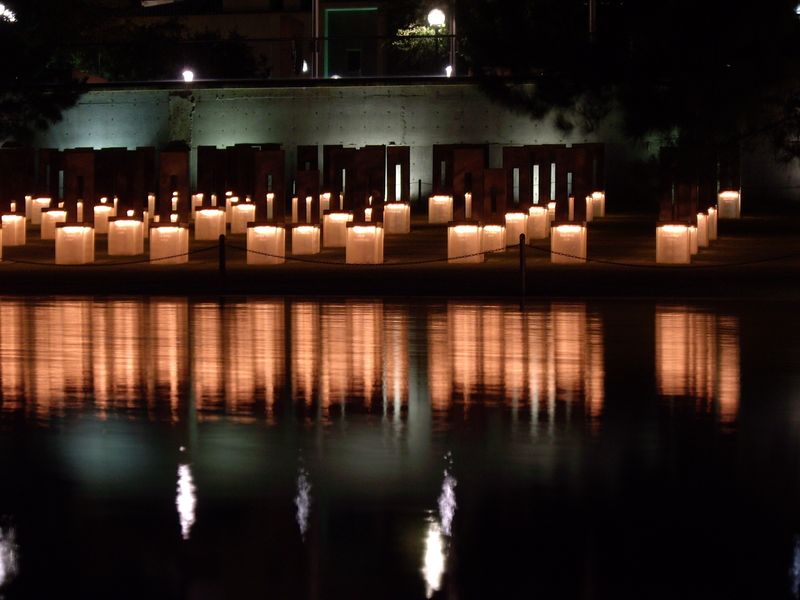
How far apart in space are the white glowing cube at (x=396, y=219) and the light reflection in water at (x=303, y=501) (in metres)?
27.3

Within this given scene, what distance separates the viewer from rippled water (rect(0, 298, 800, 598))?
7805mm

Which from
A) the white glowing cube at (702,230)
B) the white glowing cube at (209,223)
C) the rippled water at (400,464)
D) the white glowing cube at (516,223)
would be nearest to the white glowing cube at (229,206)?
the white glowing cube at (209,223)

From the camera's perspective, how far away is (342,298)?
993 inches

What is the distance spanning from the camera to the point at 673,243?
28.7 meters

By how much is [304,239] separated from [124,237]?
12.4ft

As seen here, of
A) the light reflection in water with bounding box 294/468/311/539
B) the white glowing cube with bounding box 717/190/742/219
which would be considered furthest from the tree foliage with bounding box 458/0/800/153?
the light reflection in water with bounding box 294/468/311/539

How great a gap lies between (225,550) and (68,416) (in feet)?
16.0

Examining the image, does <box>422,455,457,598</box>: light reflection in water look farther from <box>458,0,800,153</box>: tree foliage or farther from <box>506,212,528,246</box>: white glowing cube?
<box>458,0,800,153</box>: tree foliage


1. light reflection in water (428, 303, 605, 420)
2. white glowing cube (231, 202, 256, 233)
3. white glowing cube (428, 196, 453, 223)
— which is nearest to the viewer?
light reflection in water (428, 303, 605, 420)

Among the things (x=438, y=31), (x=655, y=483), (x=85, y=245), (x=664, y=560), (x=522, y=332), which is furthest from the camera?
(x=438, y=31)

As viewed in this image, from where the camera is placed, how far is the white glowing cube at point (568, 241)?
29.3 metres

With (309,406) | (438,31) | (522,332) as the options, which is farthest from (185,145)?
(309,406)

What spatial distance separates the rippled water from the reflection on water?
2.6 inches

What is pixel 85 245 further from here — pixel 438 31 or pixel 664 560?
pixel 438 31
